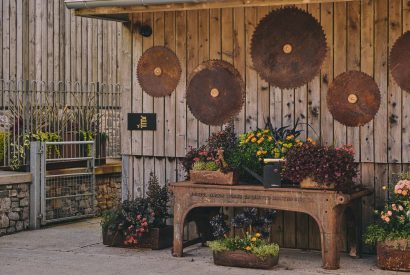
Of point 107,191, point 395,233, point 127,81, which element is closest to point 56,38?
point 107,191

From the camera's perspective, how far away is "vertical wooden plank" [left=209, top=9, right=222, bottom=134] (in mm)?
11180

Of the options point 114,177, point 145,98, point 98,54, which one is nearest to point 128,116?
point 145,98

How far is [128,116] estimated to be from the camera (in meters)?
11.9

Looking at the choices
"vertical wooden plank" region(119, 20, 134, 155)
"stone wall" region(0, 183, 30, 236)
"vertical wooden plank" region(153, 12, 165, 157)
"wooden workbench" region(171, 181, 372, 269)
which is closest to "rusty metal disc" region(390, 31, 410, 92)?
"wooden workbench" region(171, 181, 372, 269)

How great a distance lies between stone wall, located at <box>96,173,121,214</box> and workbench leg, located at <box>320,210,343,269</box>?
582 centimetres

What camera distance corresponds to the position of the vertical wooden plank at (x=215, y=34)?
1118 centimetres

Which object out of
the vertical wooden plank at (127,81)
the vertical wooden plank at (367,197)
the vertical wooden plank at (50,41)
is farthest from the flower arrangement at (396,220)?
the vertical wooden plank at (50,41)

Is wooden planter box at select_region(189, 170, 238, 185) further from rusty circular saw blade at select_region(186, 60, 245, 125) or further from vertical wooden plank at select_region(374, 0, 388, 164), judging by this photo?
vertical wooden plank at select_region(374, 0, 388, 164)

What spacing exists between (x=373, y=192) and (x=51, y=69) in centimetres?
871

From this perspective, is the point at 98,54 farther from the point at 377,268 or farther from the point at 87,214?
the point at 377,268

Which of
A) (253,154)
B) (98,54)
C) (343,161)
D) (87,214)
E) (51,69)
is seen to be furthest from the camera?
(98,54)

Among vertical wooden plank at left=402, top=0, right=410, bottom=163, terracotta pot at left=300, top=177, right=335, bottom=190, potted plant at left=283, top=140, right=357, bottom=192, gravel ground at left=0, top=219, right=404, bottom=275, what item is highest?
vertical wooden plank at left=402, top=0, right=410, bottom=163

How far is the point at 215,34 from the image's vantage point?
11211mm

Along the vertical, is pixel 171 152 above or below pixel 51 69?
below
